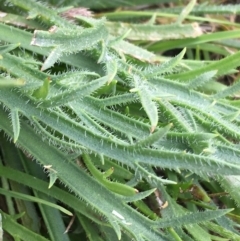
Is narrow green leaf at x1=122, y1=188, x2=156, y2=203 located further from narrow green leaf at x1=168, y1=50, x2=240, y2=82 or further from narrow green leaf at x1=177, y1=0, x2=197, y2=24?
narrow green leaf at x1=177, y1=0, x2=197, y2=24

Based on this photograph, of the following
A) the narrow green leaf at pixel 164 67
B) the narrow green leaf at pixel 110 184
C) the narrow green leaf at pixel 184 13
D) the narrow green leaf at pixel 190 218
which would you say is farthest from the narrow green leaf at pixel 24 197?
the narrow green leaf at pixel 184 13

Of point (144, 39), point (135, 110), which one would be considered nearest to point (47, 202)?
point (135, 110)

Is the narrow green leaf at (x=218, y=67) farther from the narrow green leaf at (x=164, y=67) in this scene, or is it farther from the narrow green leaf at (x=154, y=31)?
the narrow green leaf at (x=154, y=31)

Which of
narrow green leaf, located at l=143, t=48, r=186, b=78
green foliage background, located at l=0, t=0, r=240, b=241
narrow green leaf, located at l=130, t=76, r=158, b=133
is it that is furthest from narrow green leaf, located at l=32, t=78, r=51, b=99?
narrow green leaf, located at l=143, t=48, r=186, b=78

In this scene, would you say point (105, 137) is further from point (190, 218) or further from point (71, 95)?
point (190, 218)

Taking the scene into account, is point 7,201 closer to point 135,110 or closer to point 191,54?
point 135,110

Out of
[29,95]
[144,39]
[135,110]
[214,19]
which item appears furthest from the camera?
[214,19]

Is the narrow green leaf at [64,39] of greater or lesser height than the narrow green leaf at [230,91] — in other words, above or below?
above

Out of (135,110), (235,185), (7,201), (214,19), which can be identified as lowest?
(7,201)

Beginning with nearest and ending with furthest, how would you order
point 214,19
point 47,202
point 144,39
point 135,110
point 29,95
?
point 29,95 → point 47,202 → point 135,110 → point 144,39 → point 214,19
